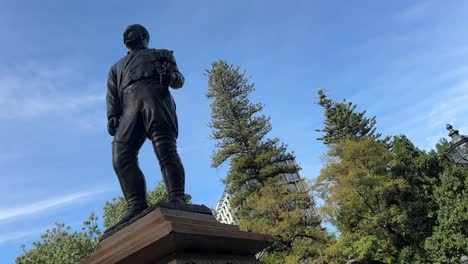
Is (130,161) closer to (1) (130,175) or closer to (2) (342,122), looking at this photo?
(1) (130,175)

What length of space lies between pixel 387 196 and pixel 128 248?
20137 mm

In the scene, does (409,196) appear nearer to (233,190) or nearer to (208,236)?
(233,190)

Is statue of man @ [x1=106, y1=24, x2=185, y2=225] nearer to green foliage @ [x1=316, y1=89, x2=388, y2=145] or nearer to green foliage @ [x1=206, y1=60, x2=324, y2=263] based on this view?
green foliage @ [x1=206, y1=60, x2=324, y2=263]

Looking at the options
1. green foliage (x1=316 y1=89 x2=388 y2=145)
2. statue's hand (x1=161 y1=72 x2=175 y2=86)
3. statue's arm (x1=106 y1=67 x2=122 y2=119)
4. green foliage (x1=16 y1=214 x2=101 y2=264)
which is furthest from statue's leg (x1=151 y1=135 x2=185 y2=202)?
green foliage (x1=316 y1=89 x2=388 y2=145)

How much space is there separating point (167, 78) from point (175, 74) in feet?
0.43

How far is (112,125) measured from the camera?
4156 millimetres

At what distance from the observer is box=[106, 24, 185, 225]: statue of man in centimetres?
369

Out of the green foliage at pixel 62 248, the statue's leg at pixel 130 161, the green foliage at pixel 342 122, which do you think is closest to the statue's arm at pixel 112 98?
the statue's leg at pixel 130 161

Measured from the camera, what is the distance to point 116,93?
432 centimetres

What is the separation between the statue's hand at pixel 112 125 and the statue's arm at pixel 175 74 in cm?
71

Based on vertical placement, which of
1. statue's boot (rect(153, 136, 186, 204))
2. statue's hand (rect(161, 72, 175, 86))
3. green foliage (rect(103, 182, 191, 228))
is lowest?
statue's boot (rect(153, 136, 186, 204))

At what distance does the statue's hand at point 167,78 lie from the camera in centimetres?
398

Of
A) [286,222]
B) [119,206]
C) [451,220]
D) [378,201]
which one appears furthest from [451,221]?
[119,206]

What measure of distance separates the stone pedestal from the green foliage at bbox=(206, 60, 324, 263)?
17.0 meters
